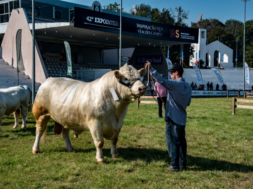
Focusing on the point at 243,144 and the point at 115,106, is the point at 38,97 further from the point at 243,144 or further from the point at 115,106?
the point at 243,144

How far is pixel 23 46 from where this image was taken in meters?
23.7

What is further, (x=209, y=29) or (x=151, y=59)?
(x=209, y=29)

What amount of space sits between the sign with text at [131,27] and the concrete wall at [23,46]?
4615 mm

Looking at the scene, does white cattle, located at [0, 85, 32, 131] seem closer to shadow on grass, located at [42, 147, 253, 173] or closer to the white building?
shadow on grass, located at [42, 147, 253, 173]

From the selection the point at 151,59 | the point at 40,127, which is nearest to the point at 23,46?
the point at 151,59

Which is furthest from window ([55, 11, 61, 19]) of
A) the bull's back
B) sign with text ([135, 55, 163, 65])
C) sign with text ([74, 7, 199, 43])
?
the bull's back

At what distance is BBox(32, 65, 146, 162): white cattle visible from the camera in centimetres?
486

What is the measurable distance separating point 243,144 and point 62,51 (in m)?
32.8

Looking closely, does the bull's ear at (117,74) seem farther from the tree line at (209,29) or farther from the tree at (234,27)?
the tree at (234,27)

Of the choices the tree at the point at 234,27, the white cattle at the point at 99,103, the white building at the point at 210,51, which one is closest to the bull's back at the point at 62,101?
the white cattle at the point at 99,103

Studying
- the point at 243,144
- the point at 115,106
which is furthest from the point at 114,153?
the point at 243,144

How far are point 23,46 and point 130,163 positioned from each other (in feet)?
70.4

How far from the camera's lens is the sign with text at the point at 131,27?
2280cm

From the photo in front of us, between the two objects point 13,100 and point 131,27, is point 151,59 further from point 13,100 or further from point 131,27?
point 13,100
